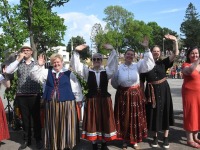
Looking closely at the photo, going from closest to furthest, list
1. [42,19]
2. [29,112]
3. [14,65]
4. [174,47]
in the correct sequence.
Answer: [14,65] → [174,47] → [29,112] → [42,19]

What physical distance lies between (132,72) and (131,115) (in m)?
0.72

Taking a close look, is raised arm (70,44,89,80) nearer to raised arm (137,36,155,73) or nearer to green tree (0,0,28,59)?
raised arm (137,36,155,73)

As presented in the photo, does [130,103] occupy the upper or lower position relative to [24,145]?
upper

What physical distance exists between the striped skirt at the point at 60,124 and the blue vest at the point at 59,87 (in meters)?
0.08

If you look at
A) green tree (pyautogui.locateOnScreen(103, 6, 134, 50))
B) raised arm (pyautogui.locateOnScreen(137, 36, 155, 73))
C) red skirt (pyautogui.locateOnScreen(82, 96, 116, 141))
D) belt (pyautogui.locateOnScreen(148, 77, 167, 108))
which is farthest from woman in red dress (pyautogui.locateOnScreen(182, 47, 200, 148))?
green tree (pyautogui.locateOnScreen(103, 6, 134, 50))

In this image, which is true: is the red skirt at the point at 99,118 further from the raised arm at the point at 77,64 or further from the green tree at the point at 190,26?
the green tree at the point at 190,26

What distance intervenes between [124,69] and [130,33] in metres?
74.9

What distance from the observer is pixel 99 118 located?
16.5 ft

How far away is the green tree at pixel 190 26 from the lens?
254 feet

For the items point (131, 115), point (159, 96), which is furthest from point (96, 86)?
point (159, 96)

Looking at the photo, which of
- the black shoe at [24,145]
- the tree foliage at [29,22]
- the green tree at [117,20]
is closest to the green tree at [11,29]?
the tree foliage at [29,22]

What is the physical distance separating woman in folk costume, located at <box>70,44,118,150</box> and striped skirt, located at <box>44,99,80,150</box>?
0.24 metres

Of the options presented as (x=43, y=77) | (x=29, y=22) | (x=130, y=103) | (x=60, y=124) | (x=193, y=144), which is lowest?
(x=193, y=144)

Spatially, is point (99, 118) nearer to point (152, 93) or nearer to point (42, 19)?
point (152, 93)
